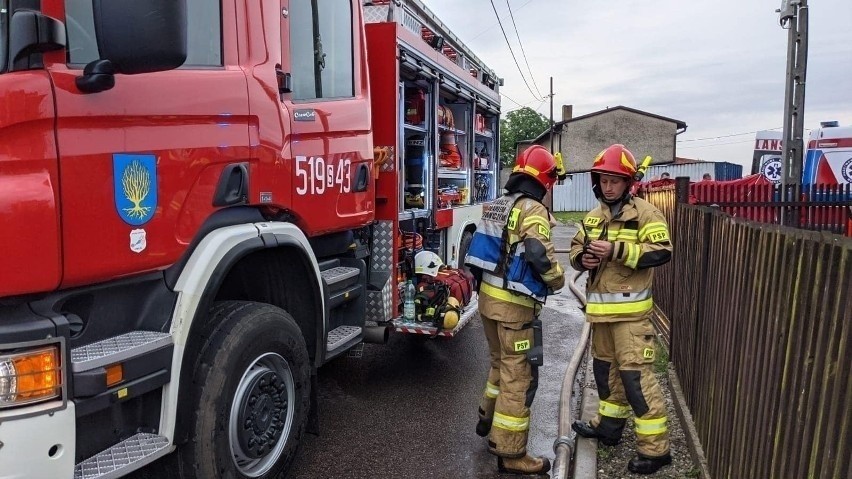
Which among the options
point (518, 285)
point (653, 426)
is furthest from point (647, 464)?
point (518, 285)

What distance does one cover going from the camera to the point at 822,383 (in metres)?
1.96

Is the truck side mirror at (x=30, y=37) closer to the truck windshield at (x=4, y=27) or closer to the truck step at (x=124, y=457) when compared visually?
the truck windshield at (x=4, y=27)

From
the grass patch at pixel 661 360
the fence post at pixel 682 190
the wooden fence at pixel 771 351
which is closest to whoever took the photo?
the wooden fence at pixel 771 351

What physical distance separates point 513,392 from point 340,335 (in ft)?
3.73

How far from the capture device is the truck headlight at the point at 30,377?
6.59 ft

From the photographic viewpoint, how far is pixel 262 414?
10.3 feet

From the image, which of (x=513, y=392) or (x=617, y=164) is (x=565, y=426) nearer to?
(x=513, y=392)

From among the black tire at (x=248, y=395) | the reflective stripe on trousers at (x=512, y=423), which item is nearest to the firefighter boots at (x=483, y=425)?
the reflective stripe on trousers at (x=512, y=423)

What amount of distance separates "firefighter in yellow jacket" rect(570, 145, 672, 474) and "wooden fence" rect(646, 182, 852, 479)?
304 millimetres

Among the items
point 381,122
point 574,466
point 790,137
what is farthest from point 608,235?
point 790,137

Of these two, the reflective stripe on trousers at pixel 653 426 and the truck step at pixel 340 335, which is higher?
the truck step at pixel 340 335

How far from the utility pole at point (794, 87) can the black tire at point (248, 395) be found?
289 inches

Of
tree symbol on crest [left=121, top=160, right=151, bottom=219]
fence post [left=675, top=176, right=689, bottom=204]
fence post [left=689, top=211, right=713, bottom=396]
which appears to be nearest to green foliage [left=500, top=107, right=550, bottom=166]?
fence post [left=675, top=176, right=689, bottom=204]

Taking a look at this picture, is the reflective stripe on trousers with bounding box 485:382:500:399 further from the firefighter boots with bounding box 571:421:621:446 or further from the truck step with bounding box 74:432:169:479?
the truck step with bounding box 74:432:169:479
